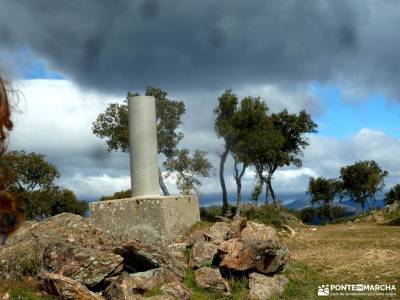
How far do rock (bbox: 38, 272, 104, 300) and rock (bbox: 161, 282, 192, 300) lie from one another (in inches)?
60.4

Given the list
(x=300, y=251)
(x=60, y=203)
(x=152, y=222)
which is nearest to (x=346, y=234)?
(x=300, y=251)

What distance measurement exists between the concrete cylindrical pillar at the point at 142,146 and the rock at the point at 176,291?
717 cm

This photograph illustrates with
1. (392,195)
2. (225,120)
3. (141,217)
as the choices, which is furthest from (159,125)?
(392,195)

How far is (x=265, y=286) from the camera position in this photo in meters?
11.9

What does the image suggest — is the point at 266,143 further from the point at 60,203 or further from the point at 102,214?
the point at 60,203

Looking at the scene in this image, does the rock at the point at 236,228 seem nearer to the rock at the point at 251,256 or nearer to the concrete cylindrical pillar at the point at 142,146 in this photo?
the rock at the point at 251,256

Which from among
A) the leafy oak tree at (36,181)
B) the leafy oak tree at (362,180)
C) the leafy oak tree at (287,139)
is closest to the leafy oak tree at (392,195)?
the leafy oak tree at (362,180)

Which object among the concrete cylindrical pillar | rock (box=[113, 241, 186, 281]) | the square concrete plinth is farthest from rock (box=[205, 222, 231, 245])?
rock (box=[113, 241, 186, 281])

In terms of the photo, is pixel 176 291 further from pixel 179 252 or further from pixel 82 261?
pixel 179 252

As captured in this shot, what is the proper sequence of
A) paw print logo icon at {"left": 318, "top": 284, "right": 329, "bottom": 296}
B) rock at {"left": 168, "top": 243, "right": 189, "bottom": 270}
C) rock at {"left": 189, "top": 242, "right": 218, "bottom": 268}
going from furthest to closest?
1. rock at {"left": 168, "top": 243, "right": 189, "bottom": 270}
2. rock at {"left": 189, "top": 242, "right": 218, "bottom": 268}
3. paw print logo icon at {"left": 318, "top": 284, "right": 329, "bottom": 296}

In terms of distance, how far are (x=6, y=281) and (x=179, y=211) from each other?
27.4 ft

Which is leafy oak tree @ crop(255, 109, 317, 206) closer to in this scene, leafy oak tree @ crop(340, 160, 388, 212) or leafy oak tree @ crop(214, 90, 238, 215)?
leafy oak tree @ crop(214, 90, 238, 215)

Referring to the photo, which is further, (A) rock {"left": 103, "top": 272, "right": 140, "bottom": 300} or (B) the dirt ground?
(B) the dirt ground

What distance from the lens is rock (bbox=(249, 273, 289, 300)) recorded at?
38.0 feet
